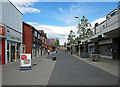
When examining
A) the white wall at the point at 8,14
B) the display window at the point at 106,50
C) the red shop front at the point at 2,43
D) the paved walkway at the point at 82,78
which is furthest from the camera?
the display window at the point at 106,50

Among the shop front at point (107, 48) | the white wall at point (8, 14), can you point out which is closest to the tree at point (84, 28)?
the shop front at point (107, 48)

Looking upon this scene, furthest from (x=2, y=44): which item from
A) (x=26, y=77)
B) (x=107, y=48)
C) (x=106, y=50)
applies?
(x=106, y=50)

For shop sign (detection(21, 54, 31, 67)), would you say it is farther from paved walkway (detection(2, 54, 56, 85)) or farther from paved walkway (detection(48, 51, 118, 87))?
paved walkway (detection(48, 51, 118, 87))

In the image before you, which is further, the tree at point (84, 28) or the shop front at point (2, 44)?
the tree at point (84, 28)

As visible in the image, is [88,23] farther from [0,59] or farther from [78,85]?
[78,85]

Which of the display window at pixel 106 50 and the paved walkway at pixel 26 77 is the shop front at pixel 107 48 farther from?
the paved walkway at pixel 26 77

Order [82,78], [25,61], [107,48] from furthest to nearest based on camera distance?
1. [107,48]
2. [25,61]
3. [82,78]

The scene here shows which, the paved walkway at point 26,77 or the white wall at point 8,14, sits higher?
the white wall at point 8,14

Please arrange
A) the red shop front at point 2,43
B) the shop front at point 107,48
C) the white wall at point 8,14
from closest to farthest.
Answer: the red shop front at point 2,43 → the white wall at point 8,14 → the shop front at point 107,48

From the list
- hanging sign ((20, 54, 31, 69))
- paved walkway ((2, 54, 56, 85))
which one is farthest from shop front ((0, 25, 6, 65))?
hanging sign ((20, 54, 31, 69))

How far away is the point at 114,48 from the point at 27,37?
16.6 meters

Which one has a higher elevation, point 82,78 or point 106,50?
point 106,50

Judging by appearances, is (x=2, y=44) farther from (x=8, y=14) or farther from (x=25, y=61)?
(x=25, y=61)

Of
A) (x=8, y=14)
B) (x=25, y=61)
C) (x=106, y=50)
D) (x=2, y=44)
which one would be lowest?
(x=25, y=61)
